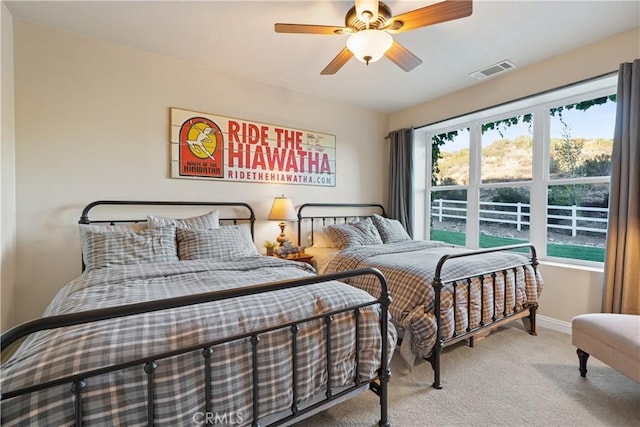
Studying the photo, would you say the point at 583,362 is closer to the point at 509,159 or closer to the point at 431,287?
the point at 431,287

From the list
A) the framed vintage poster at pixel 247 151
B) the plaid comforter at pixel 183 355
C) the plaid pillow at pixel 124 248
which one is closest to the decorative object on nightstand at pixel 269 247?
the framed vintage poster at pixel 247 151

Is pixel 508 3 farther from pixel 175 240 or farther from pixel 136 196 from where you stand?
pixel 136 196

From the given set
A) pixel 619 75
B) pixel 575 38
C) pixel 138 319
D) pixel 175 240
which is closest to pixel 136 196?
pixel 175 240

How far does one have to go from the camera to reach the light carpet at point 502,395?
1567 millimetres

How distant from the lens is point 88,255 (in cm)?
200

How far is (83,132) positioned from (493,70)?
3.84 metres

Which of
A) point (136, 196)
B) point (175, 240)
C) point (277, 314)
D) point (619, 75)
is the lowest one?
point (277, 314)

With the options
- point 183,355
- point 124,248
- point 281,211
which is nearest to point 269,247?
point 281,211

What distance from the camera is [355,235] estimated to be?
10.4 feet

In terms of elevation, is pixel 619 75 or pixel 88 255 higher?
A: pixel 619 75

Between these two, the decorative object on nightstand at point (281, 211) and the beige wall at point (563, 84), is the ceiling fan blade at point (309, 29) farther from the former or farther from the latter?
the beige wall at point (563, 84)

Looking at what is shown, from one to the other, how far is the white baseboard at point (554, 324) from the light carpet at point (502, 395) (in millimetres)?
428

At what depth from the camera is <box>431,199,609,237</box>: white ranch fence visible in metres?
2.75

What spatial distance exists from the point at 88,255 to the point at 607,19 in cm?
412
